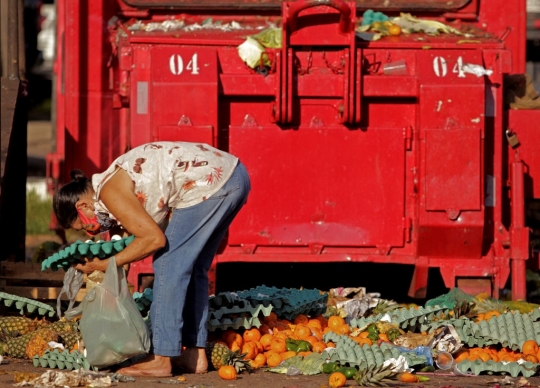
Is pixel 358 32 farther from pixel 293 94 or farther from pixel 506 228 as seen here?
pixel 506 228

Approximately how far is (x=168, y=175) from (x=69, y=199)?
1.53 ft

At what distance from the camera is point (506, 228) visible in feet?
22.5

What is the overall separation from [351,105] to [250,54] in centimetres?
69

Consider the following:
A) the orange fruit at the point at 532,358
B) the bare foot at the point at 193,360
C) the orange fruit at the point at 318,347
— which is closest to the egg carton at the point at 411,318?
the orange fruit at the point at 318,347

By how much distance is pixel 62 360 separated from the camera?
17.0 feet

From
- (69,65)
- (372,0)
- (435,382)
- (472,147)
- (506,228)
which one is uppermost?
(372,0)

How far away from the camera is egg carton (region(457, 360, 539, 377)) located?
517cm

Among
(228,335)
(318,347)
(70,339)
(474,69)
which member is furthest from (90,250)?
(474,69)

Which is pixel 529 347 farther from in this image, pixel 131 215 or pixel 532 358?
pixel 131 215

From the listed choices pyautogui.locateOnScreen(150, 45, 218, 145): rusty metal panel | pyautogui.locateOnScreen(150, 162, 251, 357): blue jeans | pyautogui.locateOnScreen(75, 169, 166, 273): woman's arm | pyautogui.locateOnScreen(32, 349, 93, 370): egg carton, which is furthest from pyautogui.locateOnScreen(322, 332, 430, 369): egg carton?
pyautogui.locateOnScreen(150, 45, 218, 145): rusty metal panel

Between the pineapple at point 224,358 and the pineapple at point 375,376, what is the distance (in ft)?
1.94

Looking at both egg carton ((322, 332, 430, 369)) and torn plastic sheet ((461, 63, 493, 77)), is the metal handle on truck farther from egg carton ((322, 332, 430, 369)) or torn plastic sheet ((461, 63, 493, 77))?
egg carton ((322, 332, 430, 369))

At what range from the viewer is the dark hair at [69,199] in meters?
4.94

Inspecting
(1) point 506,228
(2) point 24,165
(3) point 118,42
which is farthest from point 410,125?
(2) point 24,165
